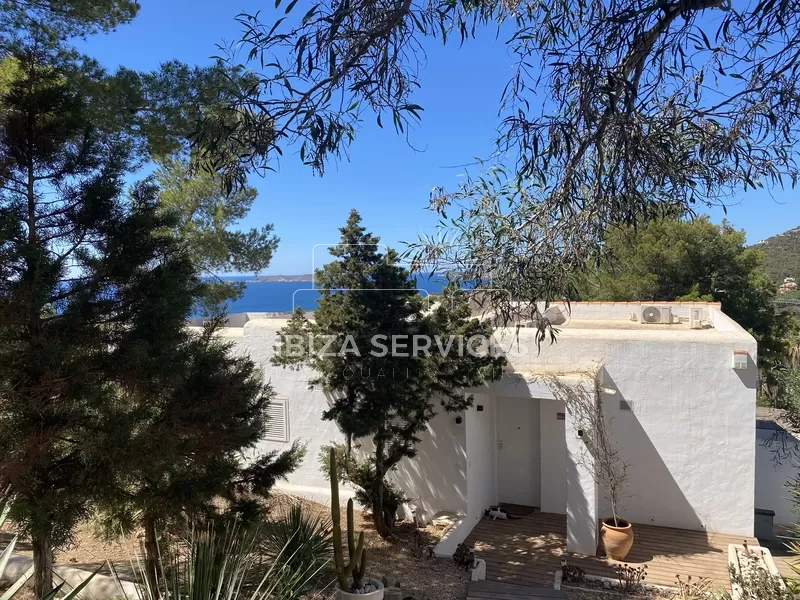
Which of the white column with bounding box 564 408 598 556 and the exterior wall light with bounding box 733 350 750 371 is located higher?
the exterior wall light with bounding box 733 350 750 371

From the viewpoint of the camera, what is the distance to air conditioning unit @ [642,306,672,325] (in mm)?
16125

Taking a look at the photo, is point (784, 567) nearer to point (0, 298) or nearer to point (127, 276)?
point (127, 276)

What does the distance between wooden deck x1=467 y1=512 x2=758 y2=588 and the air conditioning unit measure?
20.4 feet

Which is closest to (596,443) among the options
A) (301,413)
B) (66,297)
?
(301,413)

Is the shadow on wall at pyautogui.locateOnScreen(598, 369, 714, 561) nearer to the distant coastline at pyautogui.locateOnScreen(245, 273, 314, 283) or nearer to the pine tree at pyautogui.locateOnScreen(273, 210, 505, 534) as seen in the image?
the pine tree at pyautogui.locateOnScreen(273, 210, 505, 534)

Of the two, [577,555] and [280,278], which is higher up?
[280,278]

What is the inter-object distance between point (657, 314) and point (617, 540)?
779cm

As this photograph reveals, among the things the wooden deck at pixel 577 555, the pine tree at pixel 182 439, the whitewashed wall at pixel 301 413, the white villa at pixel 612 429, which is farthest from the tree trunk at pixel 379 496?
the pine tree at pixel 182 439

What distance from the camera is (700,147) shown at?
5.43 m

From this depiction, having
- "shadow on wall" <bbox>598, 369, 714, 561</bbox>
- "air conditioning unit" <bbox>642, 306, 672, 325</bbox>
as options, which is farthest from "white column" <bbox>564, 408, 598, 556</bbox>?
"air conditioning unit" <bbox>642, 306, 672, 325</bbox>

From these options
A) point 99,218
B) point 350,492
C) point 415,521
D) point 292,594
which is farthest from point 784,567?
point 99,218

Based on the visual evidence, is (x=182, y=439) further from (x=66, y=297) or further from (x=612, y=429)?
(x=612, y=429)

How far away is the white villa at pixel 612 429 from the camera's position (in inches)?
464

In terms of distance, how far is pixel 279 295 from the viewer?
64.0ft
